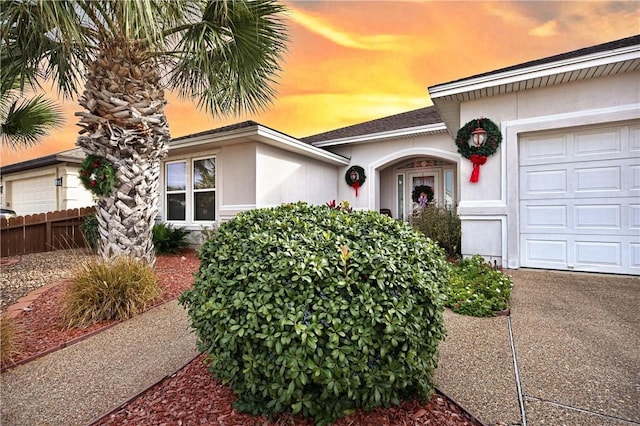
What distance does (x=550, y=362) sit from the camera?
2.45m

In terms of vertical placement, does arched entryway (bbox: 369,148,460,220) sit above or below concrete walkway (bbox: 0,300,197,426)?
above

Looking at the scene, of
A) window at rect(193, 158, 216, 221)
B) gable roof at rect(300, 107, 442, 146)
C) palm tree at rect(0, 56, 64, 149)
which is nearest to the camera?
palm tree at rect(0, 56, 64, 149)

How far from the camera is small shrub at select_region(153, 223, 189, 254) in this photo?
730 cm

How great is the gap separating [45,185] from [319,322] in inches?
630

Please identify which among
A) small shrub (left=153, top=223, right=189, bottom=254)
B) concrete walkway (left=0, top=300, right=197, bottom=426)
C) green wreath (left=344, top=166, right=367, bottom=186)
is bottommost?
concrete walkway (left=0, top=300, right=197, bottom=426)

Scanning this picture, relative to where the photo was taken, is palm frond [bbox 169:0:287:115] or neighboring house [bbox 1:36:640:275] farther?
neighboring house [bbox 1:36:640:275]

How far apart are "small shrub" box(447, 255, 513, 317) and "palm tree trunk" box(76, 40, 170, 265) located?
475 cm

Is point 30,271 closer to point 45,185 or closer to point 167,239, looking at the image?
point 167,239

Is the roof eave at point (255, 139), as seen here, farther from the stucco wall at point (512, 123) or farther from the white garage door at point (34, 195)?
the white garage door at point (34, 195)

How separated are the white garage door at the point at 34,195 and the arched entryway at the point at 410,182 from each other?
12.9m

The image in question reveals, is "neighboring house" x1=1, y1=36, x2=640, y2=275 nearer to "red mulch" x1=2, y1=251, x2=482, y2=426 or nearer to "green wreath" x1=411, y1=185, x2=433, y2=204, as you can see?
"green wreath" x1=411, y1=185, x2=433, y2=204

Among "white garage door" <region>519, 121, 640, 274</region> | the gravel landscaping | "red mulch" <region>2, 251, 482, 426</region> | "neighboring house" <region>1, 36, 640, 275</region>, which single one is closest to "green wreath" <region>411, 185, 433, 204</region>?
"neighboring house" <region>1, 36, 640, 275</region>

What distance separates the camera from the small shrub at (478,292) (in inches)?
140

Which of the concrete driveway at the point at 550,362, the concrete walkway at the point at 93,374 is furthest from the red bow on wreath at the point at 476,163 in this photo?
the concrete walkway at the point at 93,374
